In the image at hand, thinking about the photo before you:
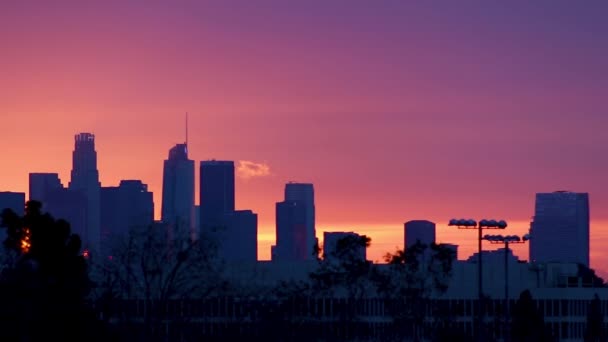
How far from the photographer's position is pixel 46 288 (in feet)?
241

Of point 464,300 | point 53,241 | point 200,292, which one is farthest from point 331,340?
point 53,241

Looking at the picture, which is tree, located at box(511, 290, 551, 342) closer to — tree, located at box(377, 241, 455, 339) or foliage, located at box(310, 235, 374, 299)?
tree, located at box(377, 241, 455, 339)

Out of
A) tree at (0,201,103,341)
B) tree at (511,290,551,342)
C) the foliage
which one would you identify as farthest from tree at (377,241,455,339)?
tree at (0,201,103,341)

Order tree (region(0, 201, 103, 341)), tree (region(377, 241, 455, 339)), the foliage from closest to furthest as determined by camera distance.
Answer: tree (region(0, 201, 103, 341)), the foliage, tree (region(377, 241, 455, 339))

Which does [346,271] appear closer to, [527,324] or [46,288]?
[527,324]

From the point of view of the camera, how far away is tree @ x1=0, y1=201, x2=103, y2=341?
72625 mm

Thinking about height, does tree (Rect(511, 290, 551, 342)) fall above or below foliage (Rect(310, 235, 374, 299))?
below

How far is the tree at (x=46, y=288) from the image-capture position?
238ft

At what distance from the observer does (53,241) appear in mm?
74875

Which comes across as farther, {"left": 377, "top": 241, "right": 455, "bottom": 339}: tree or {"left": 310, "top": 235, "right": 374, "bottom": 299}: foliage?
{"left": 377, "top": 241, "right": 455, "bottom": 339}: tree

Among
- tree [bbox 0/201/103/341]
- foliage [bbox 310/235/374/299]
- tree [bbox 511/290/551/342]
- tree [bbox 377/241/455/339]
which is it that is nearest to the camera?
tree [bbox 0/201/103/341]

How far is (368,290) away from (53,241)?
351 feet

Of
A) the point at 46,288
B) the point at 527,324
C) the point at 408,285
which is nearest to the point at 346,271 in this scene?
the point at 408,285

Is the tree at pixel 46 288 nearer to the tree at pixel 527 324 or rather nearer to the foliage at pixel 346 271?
the tree at pixel 527 324
